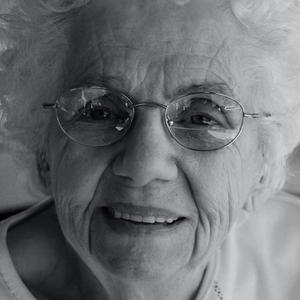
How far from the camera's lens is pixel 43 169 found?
200cm

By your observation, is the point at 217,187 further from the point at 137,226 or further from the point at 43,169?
A: the point at 43,169

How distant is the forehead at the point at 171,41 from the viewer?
1516 mm

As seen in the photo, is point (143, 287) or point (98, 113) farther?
point (143, 287)

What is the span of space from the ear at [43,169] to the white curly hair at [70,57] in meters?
0.04

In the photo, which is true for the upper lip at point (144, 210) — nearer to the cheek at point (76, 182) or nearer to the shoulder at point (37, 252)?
the cheek at point (76, 182)

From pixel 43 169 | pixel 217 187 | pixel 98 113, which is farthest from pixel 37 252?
pixel 217 187

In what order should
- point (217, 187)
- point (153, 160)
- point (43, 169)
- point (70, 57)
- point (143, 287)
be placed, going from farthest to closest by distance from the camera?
1. point (43, 169)
2. point (143, 287)
3. point (70, 57)
4. point (217, 187)
5. point (153, 160)

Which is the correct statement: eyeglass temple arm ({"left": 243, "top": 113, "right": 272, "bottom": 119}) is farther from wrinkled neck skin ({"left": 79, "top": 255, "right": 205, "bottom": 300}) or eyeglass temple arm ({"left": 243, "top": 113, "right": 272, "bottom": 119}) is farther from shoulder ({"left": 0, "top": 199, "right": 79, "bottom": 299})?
shoulder ({"left": 0, "top": 199, "right": 79, "bottom": 299})

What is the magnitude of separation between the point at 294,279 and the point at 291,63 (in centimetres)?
103

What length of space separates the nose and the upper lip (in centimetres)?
8

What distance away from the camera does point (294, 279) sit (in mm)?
2293

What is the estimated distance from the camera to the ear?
1.95 metres

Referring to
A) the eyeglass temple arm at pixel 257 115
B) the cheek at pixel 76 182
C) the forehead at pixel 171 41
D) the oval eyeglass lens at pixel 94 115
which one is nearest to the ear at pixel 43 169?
the cheek at pixel 76 182

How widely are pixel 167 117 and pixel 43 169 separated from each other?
2.17 ft
